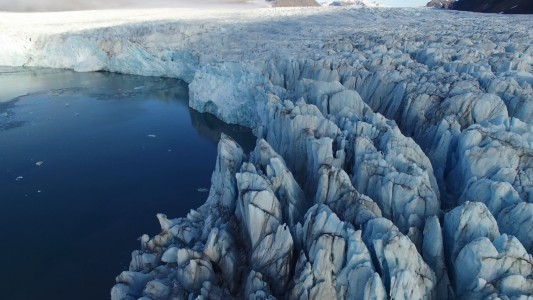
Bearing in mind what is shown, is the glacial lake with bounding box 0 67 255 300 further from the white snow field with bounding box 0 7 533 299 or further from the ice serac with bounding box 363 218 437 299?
the ice serac with bounding box 363 218 437 299

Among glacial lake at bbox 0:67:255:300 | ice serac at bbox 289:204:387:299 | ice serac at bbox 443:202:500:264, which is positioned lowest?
glacial lake at bbox 0:67:255:300

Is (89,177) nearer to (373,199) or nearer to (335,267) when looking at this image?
(373,199)

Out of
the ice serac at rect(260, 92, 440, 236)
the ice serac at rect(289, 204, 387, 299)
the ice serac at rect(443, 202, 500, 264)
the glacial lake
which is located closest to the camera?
the ice serac at rect(289, 204, 387, 299)

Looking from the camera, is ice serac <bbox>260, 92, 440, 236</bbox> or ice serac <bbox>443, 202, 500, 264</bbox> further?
ice serac <bbox>260, 92, 440, 236</bbox>

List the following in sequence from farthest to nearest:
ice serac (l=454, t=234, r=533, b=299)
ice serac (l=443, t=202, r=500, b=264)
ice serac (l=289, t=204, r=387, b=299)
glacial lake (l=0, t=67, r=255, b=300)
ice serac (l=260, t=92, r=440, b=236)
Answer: glacial lake (l=0, t=67, r=255, b=300), ice serac (l=260, t=92, r=440, b=236), ice serac (l=443, t=202, r=500, b=264), ice serac (l=289, t=204, r=387, b=299), ice serac (l=454, t=234, r=533, b=299)

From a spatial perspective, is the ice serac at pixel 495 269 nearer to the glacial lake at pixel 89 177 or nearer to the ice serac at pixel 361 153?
Answer: the ice serac at pixel 361 153

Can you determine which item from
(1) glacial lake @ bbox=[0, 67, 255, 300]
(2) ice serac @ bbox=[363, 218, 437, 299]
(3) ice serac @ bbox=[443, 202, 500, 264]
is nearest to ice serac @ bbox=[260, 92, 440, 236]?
(3) ice serac @ bbox=[443, 202, 500, 264]

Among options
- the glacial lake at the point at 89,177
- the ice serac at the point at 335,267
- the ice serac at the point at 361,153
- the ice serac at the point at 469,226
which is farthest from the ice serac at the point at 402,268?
the glacial lake at the point at 89,177

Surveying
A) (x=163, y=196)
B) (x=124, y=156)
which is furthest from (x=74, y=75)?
(x=163, y=196)

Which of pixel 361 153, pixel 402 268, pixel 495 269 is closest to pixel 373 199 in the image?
pixel 361 153
